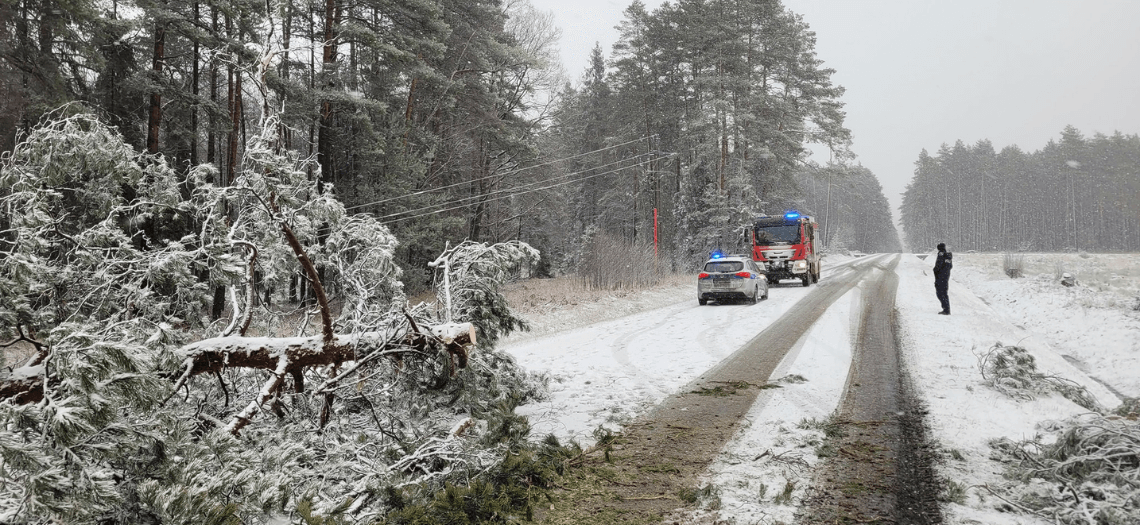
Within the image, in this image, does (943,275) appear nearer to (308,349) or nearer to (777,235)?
(777,235)

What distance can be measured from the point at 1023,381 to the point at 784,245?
50.8 ft

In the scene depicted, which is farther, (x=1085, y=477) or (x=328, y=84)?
(x=328, y=84)

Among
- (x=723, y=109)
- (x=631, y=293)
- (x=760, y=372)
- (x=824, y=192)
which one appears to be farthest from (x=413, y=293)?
(x=824, y=192)

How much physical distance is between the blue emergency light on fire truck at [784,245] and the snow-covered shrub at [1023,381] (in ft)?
47.6

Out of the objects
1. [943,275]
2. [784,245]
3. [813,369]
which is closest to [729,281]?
[943,275]

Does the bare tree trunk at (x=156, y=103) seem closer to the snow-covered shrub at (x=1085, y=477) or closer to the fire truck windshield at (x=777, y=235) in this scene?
the snow-covered shrub at (x=1085, y=477)

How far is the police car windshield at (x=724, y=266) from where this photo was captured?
627 inches

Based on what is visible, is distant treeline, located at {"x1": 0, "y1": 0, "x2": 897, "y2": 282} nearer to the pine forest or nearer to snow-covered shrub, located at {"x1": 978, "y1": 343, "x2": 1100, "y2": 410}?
the pine forest

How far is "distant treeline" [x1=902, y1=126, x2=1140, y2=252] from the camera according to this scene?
2104 inches

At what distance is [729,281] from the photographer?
15.7 metres

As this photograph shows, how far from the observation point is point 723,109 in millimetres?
28188

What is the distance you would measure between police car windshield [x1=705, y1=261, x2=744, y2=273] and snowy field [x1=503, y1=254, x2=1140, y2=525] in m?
1.13

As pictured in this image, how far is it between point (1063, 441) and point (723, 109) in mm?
26639

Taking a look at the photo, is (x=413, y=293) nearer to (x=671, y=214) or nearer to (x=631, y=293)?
(x=631, y=293)
